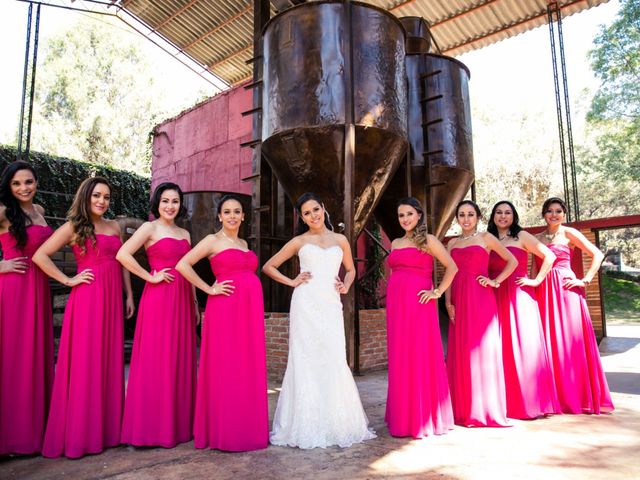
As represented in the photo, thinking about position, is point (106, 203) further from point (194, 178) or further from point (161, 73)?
point (161, 73)

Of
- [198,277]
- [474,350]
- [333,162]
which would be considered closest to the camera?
[198,277]

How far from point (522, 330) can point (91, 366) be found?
3.29 m

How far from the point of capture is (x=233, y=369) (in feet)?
10.2

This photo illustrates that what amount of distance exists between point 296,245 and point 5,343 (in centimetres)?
204

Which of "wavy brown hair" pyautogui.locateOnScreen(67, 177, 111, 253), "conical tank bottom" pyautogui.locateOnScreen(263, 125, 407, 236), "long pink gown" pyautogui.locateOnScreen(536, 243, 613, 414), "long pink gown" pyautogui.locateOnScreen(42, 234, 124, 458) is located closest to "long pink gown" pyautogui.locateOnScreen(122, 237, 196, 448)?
"long pink gown" pyautogui.locateOnScreen(42, 234, 124, 458)

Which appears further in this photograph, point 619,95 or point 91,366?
point 619,95

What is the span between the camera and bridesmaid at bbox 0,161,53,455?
3053mm

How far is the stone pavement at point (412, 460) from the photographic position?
258 cm

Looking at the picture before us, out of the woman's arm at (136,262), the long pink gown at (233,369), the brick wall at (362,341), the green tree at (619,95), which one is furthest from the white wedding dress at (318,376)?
the green tree at (619,95)

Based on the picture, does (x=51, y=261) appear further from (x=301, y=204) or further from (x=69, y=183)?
(x=69, y=183)

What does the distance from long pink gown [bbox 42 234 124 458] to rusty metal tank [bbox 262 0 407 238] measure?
2.59 meters

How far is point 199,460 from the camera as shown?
113 inches

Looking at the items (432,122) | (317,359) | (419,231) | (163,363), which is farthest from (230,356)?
(432,122)

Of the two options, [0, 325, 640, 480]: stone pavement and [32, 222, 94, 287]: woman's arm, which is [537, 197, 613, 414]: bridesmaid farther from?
[32, 222, 94, 287]: woman's arm
